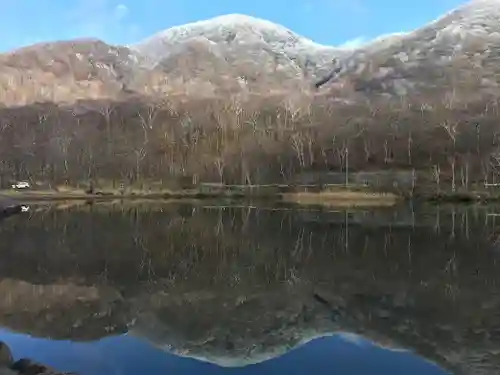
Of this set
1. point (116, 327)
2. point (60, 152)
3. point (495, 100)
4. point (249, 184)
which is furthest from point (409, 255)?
point (495, 100)

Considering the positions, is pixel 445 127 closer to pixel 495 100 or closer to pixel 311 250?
pixel 495 100

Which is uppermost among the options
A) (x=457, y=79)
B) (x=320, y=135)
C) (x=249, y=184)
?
(x=457, y=79)

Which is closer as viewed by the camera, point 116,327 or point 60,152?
point 116,327

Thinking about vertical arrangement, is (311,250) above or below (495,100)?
below

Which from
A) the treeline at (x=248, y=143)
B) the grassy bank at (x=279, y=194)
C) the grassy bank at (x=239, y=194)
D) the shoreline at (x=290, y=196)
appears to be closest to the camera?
the shoreline at (x=290, y=196)

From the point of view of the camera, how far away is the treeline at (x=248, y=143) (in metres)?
117

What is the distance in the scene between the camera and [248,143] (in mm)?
132625

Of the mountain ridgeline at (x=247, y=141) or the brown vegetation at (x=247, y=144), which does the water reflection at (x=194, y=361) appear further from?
the mountain ridgeline at (x=247, y=141)

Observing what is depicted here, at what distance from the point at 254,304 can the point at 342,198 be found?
7596 cm

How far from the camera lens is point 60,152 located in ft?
428

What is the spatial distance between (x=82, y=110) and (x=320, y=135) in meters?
75.9

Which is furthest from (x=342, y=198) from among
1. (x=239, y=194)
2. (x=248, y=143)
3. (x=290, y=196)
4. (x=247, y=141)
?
(x=247, y=141)

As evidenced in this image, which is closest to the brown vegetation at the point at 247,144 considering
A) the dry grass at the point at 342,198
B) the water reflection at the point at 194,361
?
the dry grass at the point at 342,198

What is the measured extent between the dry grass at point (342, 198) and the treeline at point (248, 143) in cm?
1557
